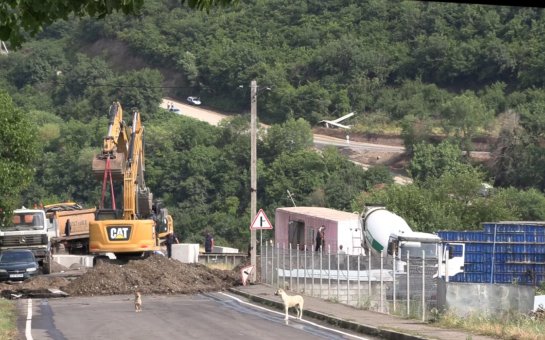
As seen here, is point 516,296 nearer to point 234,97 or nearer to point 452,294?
point 452,294

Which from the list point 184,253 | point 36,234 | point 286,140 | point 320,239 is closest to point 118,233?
point 320,239

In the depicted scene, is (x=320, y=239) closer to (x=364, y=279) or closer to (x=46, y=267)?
(x=46, y=267)

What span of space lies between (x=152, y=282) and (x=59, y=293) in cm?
377

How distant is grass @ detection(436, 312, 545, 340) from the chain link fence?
1.50 metres

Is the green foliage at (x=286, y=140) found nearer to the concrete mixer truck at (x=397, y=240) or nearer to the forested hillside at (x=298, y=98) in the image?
the forested hillside at (x=298, y=98)

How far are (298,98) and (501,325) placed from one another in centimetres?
11740

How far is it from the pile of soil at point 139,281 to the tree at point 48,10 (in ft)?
99.3

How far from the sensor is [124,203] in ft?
159

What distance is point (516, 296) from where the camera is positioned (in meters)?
27.5

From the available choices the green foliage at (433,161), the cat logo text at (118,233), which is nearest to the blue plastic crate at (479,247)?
the cat logo text at (118,233)

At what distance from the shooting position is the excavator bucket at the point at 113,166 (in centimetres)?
4675

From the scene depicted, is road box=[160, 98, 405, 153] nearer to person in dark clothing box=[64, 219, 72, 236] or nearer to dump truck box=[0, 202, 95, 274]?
person in dark clothing box=[64, 219, 72, 236]

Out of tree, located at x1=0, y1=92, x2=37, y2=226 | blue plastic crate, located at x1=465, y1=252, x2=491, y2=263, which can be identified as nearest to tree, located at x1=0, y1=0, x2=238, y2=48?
blue plastic crate, located at x1=465, y1=252, x2=491, y2=263

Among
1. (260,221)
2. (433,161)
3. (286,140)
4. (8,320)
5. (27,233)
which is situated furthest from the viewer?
(286,140)
